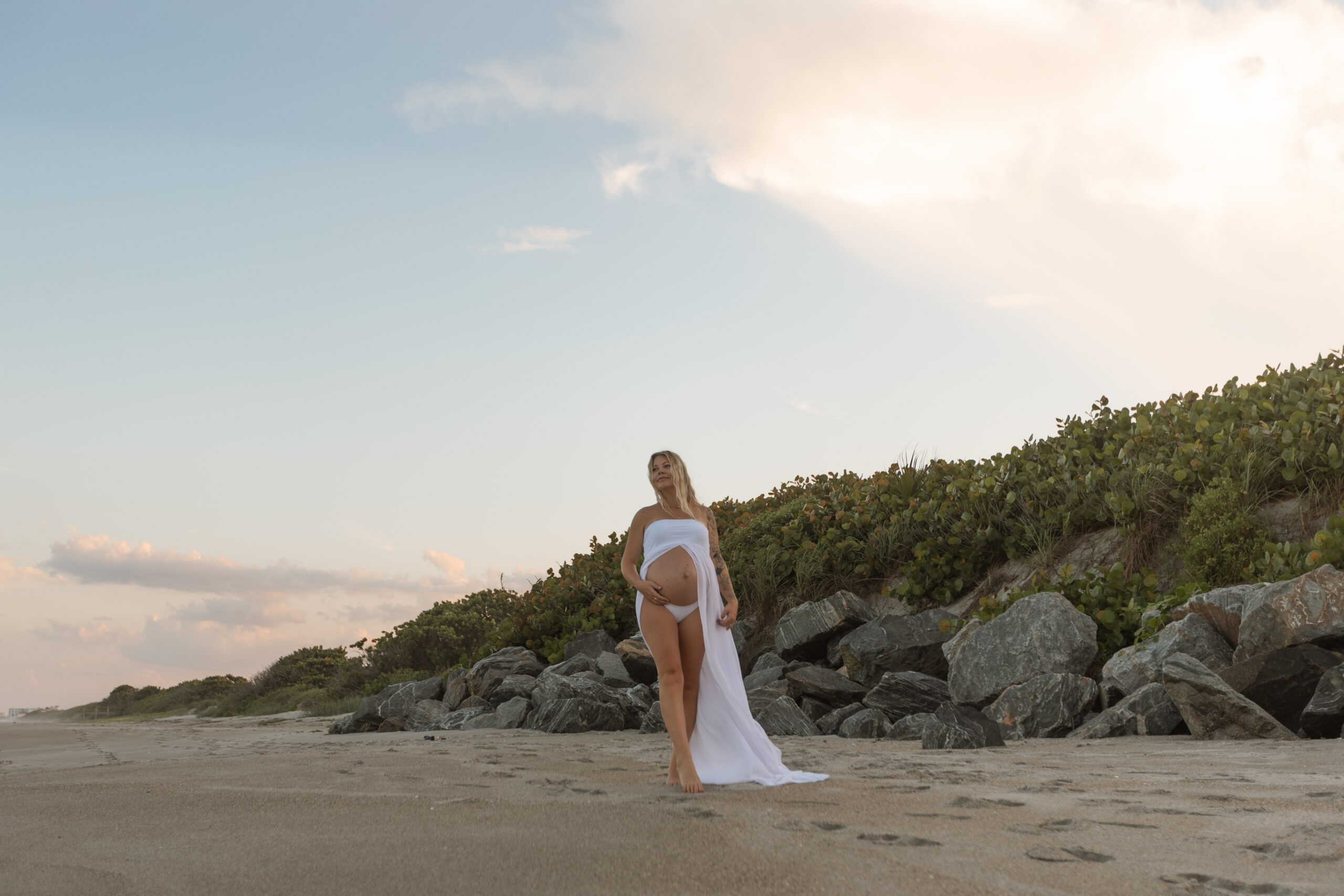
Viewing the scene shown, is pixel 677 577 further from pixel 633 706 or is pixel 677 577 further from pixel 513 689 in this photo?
pixel 513 689

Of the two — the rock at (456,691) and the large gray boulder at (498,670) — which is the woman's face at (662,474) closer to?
the large gray boulder at (498,670)

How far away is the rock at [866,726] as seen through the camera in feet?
23.4

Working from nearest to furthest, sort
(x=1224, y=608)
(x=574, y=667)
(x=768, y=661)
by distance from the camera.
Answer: (x=1224, y=608) < (x=768, y=661) < (x=574, y=667)

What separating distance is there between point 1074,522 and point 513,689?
21.7ft

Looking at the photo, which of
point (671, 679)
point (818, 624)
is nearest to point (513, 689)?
point (818, 624)

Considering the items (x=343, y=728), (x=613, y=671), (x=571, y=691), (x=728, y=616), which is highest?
(x=728, y=616)

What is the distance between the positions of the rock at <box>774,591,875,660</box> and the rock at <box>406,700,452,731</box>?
3.93 m

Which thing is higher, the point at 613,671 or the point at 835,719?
the point at 613,671

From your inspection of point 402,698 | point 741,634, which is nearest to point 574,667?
point 741,634

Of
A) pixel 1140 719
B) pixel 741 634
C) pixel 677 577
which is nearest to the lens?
pixel 677 577

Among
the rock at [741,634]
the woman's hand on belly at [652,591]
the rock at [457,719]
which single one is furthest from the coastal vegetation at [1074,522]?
the woman's hand on belly at [652,591]

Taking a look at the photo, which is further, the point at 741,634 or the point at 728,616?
the point at 741,634

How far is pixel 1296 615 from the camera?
6.58 meters

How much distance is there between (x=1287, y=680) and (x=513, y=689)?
23.8 feet
